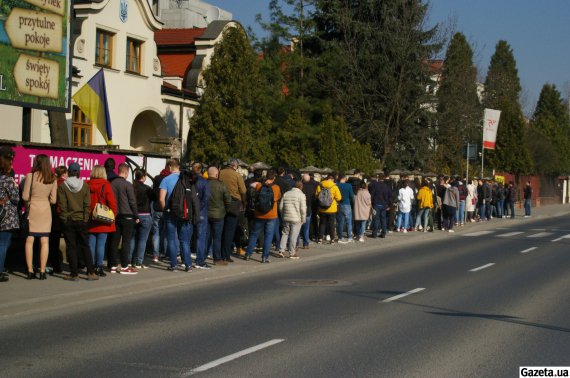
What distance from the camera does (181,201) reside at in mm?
14875

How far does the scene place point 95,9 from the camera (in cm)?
2861

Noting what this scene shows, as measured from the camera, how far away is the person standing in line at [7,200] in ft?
41.5

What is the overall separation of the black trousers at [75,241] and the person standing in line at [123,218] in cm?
118

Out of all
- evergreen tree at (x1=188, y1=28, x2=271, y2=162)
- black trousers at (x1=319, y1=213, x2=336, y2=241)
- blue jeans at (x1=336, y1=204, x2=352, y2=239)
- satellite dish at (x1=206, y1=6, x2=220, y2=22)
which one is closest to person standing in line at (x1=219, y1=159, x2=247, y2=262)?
black trousers at (x1=319, y1=213, x2=336, y2=241)

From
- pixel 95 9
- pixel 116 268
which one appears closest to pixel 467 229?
pixel 95 9

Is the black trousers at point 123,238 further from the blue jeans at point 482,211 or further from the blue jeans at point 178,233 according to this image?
the blue jeans at point 482,211

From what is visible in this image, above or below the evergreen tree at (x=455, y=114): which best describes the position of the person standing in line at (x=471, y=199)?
below

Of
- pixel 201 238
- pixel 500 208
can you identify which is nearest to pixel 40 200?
pixel 201 238

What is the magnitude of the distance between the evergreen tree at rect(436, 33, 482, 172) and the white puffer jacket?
28.2m

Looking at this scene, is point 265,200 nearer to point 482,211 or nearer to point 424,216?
point 424,216

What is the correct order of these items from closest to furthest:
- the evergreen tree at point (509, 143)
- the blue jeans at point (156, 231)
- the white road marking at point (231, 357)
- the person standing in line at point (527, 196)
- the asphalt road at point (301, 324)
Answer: the white road marking at point (231, 357), the asphalt road at point (301, 324), the blue jeans at point (156, 231), the person standing in line at point (527, 196), the evergreen tree at point (509, 143)

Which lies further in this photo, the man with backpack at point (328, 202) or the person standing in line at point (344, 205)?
the person standing in line at point (344, 205)

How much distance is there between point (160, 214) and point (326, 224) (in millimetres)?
7281

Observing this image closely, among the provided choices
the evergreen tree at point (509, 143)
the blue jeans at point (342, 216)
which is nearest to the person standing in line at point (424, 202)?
the blue jeans at point (342, 216)
